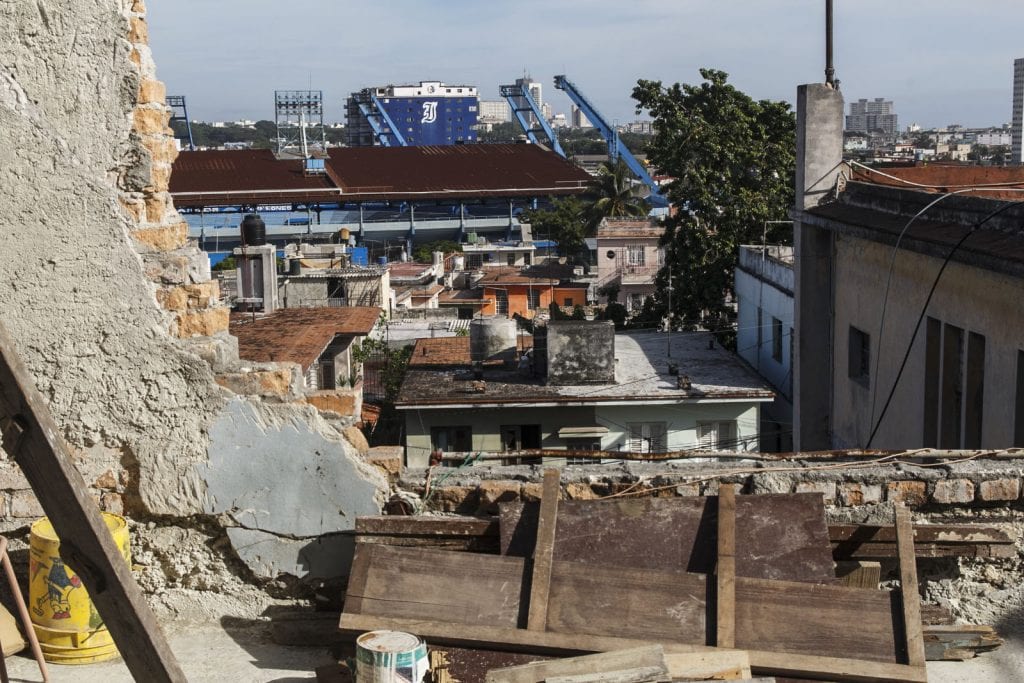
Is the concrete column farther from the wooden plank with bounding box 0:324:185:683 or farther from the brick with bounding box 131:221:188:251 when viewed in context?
the wooden plank with bounding box 0:324:185:683

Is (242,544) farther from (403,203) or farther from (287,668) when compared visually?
(403,203)

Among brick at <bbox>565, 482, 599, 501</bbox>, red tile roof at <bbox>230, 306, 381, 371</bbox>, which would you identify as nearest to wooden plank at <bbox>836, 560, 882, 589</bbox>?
brick at <bbox>565, 482, 599, 501</bbox>

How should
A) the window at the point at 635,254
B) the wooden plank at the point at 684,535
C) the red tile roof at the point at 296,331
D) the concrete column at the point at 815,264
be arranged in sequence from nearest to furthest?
1. the wooden plank at the point at 684,535
2. the red tile roof at the point at 296,331
3. the concrete column at the point at 815,264
4. the window at the point at 635,254

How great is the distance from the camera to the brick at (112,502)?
506cm

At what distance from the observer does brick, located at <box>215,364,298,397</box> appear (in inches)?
197

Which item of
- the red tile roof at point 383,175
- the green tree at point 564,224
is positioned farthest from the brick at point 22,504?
the red tile roof at point 383,175

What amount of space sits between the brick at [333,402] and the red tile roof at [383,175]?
58.4m

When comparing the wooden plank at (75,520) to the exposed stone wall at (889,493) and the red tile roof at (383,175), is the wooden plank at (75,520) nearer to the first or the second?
the exposed stone wall at (889,493)

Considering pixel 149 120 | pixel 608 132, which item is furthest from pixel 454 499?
pixel 608 132

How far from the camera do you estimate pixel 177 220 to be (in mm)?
5238

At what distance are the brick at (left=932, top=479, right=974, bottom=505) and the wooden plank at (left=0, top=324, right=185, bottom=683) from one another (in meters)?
3.40

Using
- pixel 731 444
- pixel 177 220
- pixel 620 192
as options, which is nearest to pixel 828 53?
pixel 731 444

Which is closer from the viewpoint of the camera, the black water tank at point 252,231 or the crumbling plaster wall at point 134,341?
the crumbling plaster wall at point 134,341

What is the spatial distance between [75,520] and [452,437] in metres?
17.4
